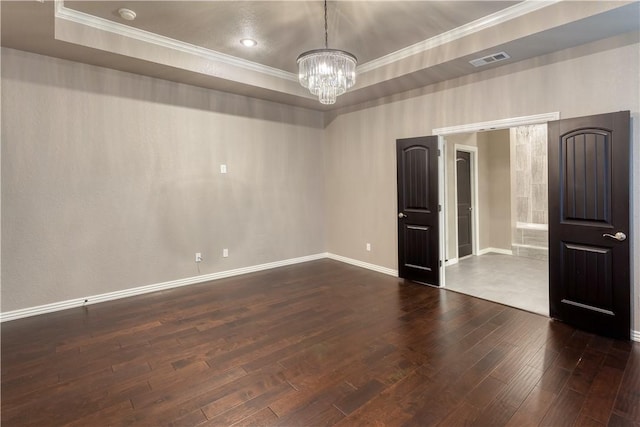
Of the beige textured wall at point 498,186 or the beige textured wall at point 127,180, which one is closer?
the beige textured wall at point 127,180

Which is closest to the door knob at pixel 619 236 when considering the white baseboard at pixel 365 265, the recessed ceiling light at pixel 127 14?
the white baseboard at pixel 365 265

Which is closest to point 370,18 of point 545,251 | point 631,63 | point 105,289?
point 631,63

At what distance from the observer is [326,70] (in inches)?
118

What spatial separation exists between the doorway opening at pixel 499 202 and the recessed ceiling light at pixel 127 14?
4803mm

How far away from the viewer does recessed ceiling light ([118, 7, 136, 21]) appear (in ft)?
10.5

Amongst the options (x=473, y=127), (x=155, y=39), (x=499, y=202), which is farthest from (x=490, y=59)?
(x=499, y=202)

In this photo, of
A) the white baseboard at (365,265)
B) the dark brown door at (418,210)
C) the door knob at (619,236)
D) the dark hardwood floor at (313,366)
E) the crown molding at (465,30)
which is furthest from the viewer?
the white baseboard at (365,265)

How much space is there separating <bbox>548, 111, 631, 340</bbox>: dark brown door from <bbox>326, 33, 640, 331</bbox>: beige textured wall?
176 millimetres

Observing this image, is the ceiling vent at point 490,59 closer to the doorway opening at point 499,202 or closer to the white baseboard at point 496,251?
the doorway opening at point 499,202

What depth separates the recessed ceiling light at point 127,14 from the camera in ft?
10.5

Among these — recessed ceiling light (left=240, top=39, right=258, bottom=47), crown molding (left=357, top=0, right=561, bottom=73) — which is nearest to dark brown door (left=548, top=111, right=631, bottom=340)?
crown molding (left=357, top=0, right=561, bottom=73)

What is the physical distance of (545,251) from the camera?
20.5ft

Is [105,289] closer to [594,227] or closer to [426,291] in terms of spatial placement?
[426,291]

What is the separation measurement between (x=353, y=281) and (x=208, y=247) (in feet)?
7.38
